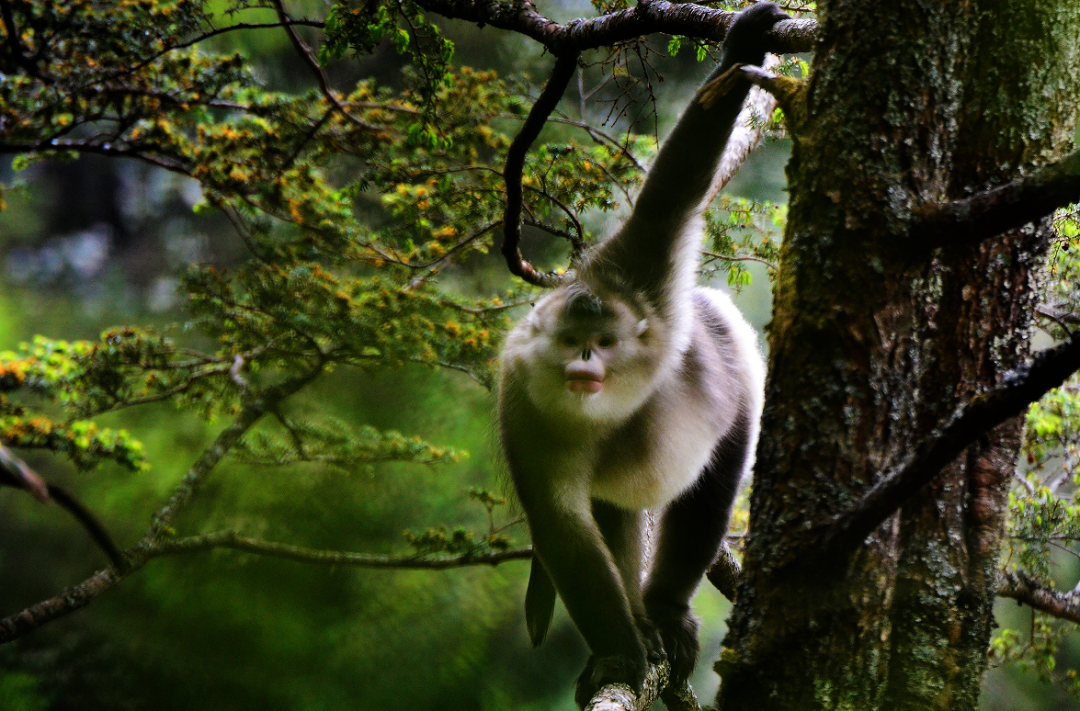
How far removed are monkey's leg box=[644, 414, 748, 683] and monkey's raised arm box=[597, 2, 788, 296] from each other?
816 millimetres

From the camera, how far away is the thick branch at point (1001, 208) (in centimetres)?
106

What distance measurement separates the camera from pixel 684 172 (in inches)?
81.8

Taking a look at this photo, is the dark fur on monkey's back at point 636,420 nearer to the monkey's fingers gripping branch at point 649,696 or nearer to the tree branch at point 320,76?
the monkey's fingers gripping branch at point 649,696

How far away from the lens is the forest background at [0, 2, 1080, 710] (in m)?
4.55

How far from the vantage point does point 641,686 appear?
2.05 m

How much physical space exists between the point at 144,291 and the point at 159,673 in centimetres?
367

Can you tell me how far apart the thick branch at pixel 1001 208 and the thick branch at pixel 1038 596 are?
166 cm

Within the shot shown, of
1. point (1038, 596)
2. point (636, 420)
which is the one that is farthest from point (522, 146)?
point (1038, 596)

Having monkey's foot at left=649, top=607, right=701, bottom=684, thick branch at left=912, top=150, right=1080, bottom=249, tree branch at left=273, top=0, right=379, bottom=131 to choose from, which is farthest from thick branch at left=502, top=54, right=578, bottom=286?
tree branch at left=273, top=0, right=379, bottom=131

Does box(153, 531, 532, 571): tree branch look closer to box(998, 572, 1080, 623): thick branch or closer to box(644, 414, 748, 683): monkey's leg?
box(644, 414, 748, 683): monkey's leg

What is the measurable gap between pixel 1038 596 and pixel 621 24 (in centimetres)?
233

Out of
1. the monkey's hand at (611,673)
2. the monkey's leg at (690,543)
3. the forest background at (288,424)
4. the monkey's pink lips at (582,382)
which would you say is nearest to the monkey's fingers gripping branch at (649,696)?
the monkey's hand at (611,673)

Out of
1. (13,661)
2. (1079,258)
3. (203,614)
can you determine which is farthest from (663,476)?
(13,661)

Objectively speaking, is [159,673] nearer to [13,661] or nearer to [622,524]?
[13,661]
